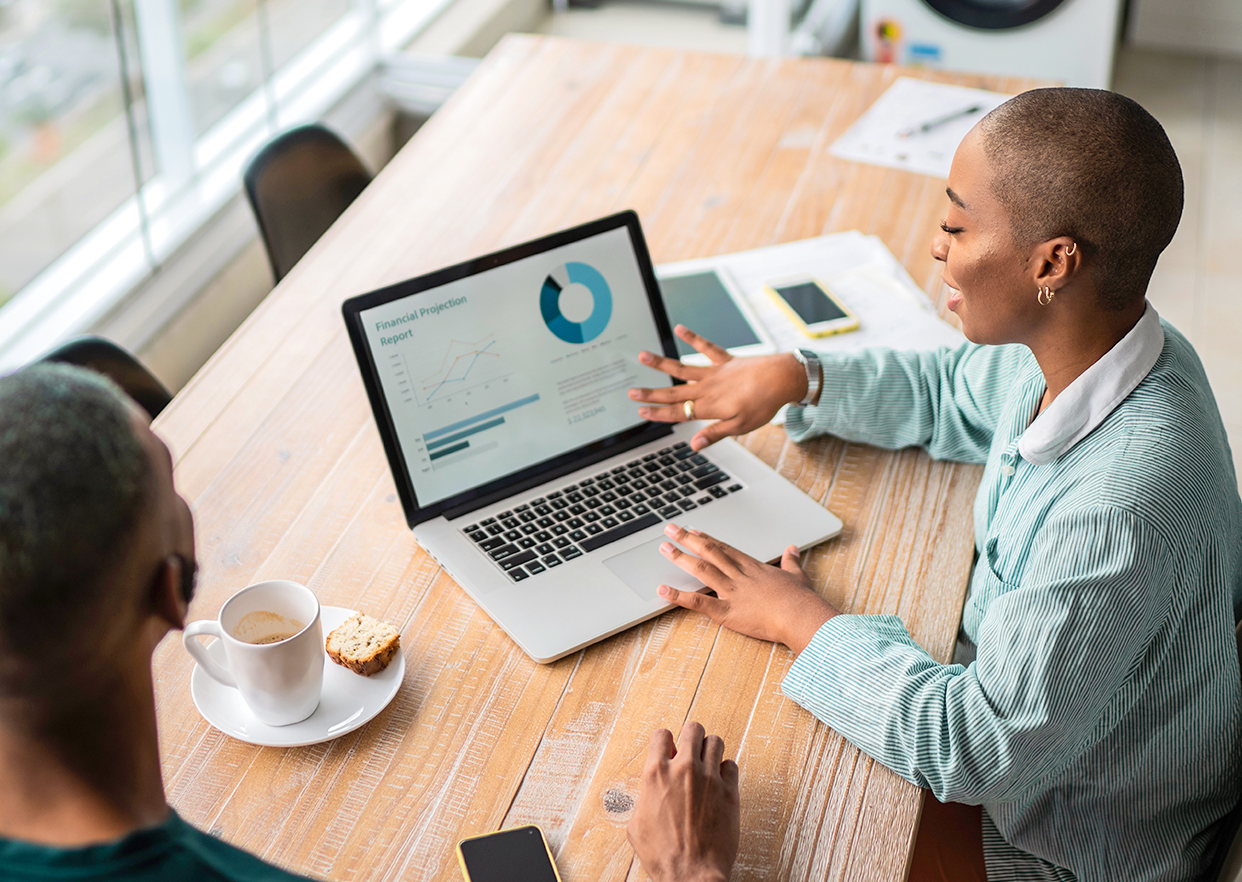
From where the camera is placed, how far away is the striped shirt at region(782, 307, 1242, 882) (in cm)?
96

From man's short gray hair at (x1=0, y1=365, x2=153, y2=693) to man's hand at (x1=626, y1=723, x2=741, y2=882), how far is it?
484 millimetres

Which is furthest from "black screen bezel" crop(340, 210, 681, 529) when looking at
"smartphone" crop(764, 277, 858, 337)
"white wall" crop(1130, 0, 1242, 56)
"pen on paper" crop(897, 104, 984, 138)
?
"white wall" crop(1130, 0, 1242, 56)

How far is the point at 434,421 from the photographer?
125 centimetres

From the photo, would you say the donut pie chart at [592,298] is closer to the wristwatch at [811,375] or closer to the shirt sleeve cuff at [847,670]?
the wristwatch at [811,375]

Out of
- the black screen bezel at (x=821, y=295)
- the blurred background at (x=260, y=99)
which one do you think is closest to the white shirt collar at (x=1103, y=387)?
the black screen bezel at (x=821, y=295)

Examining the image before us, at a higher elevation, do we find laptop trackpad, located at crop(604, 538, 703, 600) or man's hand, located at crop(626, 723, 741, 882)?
man's hand, located at crop(626, 723, 741, 882)

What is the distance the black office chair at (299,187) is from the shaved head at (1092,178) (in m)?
1.35

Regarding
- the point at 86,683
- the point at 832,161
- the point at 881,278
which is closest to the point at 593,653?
the point at 86,683

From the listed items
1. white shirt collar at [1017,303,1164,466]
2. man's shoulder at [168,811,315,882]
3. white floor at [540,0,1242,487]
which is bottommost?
white floor at [540,0,1242,487]

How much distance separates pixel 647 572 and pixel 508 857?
1.21 ft

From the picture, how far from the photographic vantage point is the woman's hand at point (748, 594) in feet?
3.65

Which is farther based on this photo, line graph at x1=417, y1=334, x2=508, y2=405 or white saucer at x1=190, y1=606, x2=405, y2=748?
line graph at x1=417, y1=334, x2=508, y2=405

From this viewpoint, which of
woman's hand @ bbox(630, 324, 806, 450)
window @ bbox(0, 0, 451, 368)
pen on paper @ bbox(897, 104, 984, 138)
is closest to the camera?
woman's hand @ bbox(630, 324, 806, 450)

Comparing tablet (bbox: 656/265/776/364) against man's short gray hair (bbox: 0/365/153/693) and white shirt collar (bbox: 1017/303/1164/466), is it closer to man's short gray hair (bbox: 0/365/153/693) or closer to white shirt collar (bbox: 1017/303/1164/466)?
white shirt collar (bbox: 1017/303/1164/466)
